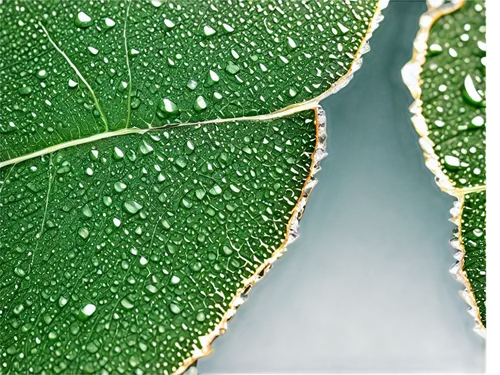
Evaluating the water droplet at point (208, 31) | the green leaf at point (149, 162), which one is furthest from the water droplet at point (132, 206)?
the water droplet at point (208, 31)

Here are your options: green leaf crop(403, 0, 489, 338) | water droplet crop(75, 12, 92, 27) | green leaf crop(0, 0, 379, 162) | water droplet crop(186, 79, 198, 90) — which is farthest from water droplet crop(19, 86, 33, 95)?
green leaf crop(403, 0, 489, 338)

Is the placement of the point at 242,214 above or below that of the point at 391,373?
above

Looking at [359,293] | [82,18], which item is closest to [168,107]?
[82,18]

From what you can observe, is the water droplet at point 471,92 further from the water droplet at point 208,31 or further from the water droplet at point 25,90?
the water droplet at point 25,90

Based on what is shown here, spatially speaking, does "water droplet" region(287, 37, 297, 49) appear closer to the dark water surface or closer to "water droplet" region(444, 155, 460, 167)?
the dark water surface

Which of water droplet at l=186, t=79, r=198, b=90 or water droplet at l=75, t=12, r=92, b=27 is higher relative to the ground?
water droplet at l=75, t=12, r=92, b=27

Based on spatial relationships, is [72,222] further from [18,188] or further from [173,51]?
[173,51]

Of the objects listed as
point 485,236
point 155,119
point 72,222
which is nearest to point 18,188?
point 72,222
